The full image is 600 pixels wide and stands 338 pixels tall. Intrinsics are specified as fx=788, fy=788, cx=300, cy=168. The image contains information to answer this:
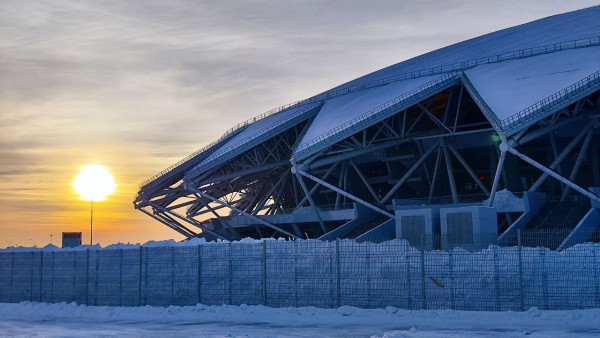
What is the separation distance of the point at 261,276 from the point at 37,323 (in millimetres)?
10225

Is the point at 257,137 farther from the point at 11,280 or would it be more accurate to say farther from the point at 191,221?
the point at 11,280

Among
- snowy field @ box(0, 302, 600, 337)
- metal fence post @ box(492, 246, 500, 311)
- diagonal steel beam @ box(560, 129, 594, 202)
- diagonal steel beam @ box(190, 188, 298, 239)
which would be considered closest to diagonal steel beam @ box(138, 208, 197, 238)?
diagonal steel beam @ box(190, 188, 298, 239)

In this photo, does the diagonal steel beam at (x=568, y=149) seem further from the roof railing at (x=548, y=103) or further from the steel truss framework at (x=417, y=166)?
the roof railing at (x=548, y=103)

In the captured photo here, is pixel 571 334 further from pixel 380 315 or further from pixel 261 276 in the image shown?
pixel 261 276

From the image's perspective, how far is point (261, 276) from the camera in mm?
36875

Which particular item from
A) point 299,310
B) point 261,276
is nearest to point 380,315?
point 299,310

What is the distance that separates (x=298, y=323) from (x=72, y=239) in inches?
2773

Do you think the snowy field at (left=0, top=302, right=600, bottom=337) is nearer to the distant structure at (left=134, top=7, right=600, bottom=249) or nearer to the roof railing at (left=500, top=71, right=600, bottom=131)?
the distant structure at (left=134, top=7, right=600, bottom=249)

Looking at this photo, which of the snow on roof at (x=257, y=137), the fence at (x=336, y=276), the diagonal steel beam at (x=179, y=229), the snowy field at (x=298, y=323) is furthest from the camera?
the diagonal steel beam at (x=179, y=229)

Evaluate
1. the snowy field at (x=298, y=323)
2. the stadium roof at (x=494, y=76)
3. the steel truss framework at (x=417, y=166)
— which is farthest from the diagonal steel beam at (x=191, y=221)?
the snowy field at (x=298, y=323)

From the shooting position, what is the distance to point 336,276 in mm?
35250

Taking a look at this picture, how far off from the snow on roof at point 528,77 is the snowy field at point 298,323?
115ft

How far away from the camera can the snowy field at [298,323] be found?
28.5 meters

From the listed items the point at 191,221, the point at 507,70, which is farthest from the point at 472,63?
the point at 191,221
